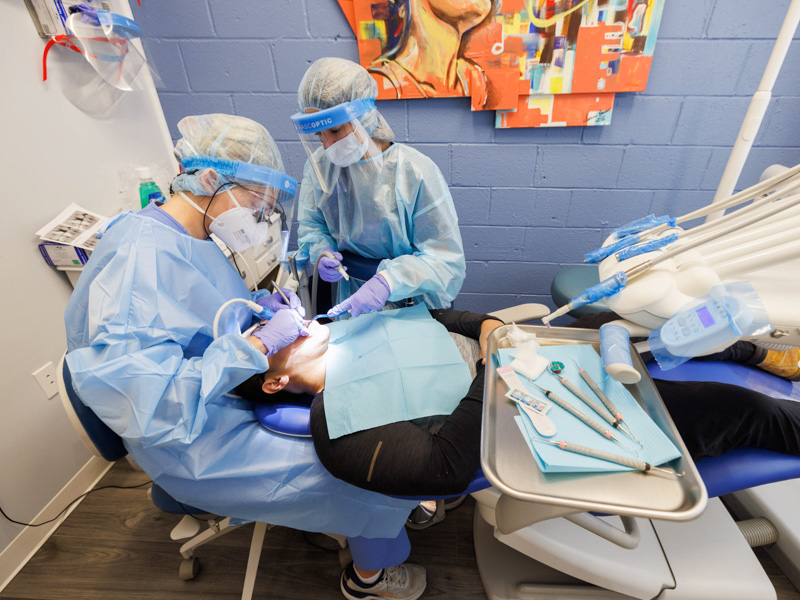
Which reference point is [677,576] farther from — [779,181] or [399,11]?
[399,11]

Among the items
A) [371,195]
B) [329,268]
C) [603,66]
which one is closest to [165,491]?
[329,268]

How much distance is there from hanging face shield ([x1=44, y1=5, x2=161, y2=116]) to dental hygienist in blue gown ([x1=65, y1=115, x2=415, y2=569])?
3.08ft

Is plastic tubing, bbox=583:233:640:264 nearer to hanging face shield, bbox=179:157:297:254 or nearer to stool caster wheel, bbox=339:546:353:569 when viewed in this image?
hanging face shield, bbox=179:157:297:254

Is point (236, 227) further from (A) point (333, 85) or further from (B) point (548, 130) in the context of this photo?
(B) point (548, 130)

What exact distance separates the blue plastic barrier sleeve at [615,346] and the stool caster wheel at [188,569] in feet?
4.80

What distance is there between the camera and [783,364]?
1.12 m

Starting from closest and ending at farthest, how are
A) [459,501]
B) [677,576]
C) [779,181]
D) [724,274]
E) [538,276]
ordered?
[724,274] < [779,181] < [677,576] < [459,501] < [538,276]

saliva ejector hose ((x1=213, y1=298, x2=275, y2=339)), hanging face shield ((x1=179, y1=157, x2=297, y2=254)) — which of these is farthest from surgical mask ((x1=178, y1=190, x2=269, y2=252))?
saliva ejector hose ((x1=213, y1=298, x2=275, y2=339))

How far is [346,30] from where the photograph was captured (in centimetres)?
166

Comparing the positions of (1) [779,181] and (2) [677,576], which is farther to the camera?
(2) [677,576]

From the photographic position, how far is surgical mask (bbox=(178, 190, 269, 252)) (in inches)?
41.4

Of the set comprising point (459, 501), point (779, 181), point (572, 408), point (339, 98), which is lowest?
point (459, 501)

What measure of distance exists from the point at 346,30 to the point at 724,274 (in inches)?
66.0

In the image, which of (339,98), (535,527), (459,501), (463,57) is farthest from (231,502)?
(463,57)
